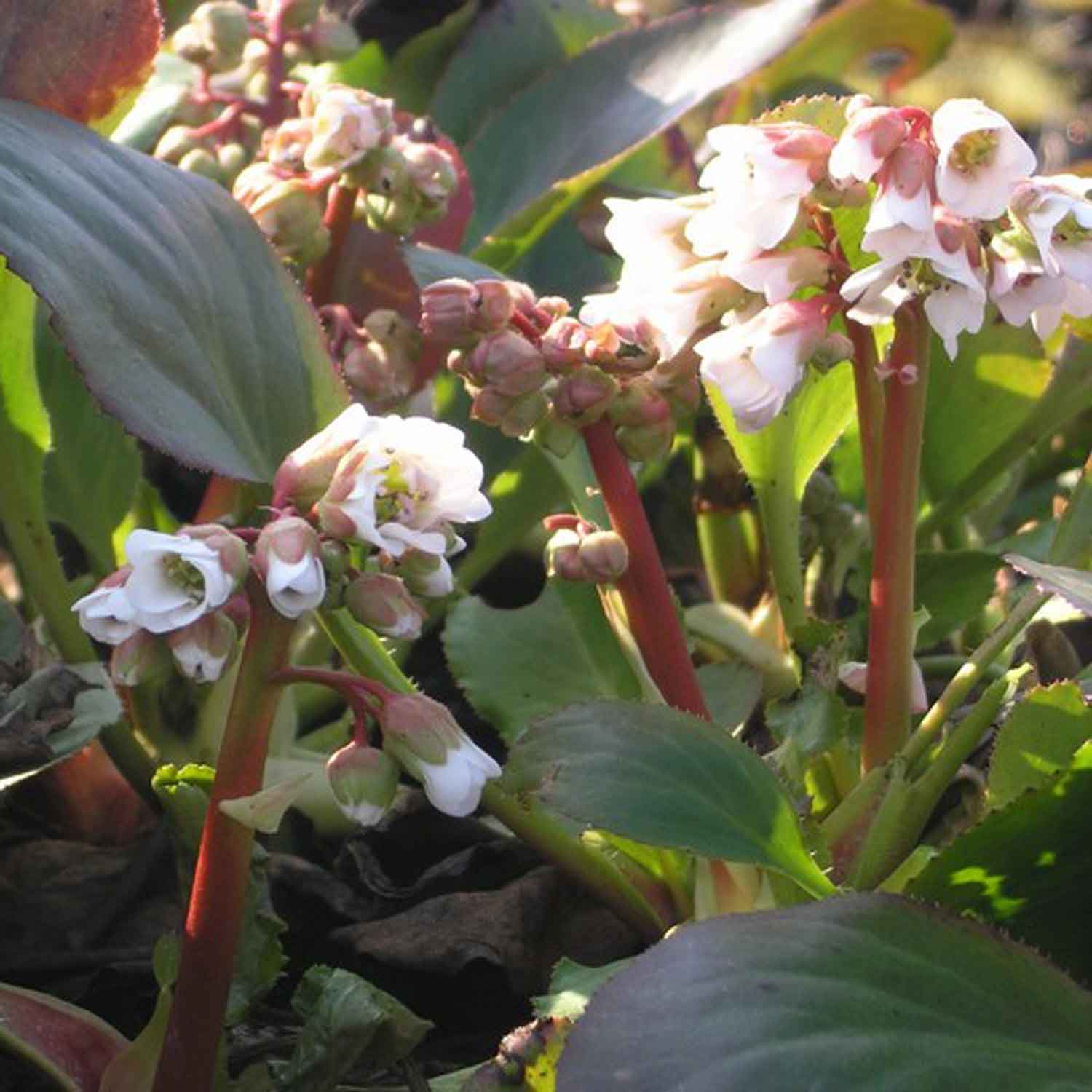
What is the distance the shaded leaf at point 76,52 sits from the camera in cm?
91

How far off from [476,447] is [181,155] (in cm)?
28

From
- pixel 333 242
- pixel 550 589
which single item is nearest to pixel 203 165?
pixel 333 242

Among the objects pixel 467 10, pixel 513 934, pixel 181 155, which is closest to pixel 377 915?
pixel 513 934

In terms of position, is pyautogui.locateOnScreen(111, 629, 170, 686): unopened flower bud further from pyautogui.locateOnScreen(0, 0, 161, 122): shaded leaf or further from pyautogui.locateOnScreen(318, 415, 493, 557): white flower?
pyautogui.locateOnScreen(0, 0, 161, 122): shaded leaf

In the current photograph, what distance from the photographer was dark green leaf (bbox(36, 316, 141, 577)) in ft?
3.71

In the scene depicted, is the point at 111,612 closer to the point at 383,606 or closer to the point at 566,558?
the point at 383,606

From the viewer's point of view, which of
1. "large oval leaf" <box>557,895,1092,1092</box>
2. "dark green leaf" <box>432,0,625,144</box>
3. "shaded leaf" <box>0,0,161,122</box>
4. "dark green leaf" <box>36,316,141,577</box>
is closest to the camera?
"large oval leaf" <box>557,895,1092,1092</box>

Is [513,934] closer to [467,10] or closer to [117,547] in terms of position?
[117,547]

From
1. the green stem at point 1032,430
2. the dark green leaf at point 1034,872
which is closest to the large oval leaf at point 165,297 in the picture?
the dark green leaf at point 1034,872

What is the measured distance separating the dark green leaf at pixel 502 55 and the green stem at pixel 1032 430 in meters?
0.50

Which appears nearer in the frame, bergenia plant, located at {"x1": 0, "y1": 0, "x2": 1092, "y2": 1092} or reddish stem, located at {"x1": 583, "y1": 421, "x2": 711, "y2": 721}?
bergenia plant, located at {"x1": 0, "y1": 0, "x2": 1092, "y2": 1092}

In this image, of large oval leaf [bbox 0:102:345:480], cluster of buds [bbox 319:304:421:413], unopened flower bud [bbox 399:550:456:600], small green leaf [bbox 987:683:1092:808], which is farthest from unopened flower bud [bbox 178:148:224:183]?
small green leaf [bbox 987:683:1092:808]

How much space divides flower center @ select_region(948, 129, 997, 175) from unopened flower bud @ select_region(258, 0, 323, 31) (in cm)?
58

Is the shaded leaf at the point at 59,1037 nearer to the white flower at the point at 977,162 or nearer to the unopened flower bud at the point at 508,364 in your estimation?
the unopened flower bud at the point at 508,364
